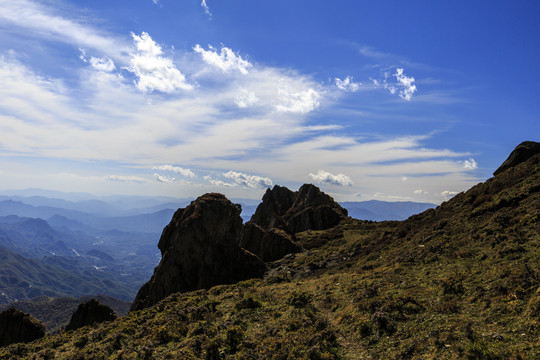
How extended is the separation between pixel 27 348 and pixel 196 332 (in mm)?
23964

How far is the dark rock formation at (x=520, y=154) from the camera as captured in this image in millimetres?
55719

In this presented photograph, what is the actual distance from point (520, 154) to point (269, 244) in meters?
57.0

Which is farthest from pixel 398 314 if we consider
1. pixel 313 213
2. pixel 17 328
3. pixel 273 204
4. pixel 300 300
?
pixel 273 204

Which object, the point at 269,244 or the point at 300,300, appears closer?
the point at 300,300

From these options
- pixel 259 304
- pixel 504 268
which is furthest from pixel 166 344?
pixel 504 268

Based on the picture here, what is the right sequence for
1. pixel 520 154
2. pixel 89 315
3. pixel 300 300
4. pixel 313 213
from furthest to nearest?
1. pixel 313 213
2. pixel 520 154
3. pixel 89 315
4. pixel 300 300

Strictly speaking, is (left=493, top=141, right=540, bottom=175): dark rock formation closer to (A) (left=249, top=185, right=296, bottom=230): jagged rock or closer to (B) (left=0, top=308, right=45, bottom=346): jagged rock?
(A) (left=249, top=185, right=296, bottom=230): jagged rock

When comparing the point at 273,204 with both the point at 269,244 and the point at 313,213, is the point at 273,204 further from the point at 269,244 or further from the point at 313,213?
the point at 269,244

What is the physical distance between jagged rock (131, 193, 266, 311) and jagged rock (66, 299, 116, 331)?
427 centimetres

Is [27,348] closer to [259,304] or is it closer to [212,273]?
[212,273]

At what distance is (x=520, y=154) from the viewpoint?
56.8 m

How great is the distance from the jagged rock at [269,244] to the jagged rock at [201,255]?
15.6 m

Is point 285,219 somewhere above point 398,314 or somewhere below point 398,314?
above

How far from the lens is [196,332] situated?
22.2m
